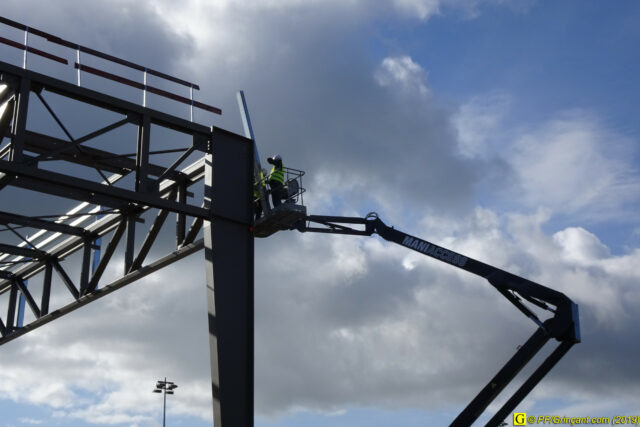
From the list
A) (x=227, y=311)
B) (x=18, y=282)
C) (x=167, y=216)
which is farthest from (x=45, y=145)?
(x=18, y=282)

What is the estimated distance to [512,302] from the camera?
20781 millimetres

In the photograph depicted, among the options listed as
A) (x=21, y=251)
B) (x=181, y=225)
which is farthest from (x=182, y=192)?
(x=21, y=251)

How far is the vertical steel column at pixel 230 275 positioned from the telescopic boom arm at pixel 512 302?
4.17 meters

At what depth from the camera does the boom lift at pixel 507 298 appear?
19.5 m

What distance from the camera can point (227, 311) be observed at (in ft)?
48.6

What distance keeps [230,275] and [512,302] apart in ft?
28.8

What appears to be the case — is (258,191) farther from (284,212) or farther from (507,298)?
(507,298)

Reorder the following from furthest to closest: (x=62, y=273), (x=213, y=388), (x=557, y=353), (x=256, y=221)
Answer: (x=62, y=273) → (x=557, y=353) → (x=256, y=221) → (x=213, y=388)

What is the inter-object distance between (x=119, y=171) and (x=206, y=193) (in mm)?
3600

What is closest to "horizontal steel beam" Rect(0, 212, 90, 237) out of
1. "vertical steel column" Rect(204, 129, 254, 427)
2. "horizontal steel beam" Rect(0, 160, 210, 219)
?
"horizontal steel beam" Rect(0, 160, 210, 219)

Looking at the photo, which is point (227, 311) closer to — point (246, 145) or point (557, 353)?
point (246, 145)

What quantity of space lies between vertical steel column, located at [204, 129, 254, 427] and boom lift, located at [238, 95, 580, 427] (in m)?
1.74

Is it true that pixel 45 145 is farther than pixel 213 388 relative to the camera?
Yes

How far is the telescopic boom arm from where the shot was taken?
19.5m
